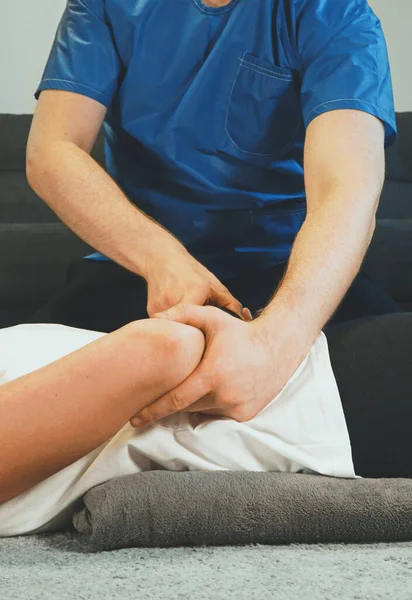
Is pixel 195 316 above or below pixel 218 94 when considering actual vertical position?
below

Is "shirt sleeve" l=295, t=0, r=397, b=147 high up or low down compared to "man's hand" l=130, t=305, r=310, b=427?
up

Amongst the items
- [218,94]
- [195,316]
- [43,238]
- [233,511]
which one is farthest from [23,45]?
[233,511]

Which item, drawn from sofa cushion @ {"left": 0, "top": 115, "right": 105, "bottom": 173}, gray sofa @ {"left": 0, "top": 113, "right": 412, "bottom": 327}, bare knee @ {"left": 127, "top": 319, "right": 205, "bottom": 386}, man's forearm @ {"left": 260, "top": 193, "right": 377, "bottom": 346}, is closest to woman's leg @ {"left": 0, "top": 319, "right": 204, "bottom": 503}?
bare knee @ {"left": 127, "top": 319, "right": 205, "bottom": 386}

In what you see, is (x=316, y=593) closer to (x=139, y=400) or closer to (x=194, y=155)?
(x=139, y=400)

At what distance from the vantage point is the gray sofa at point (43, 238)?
7.48ft

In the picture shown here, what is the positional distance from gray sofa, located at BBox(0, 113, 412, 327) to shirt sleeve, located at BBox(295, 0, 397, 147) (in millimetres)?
880

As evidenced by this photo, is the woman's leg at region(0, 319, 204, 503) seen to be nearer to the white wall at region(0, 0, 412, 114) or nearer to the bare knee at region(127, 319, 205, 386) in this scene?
the bare knee at region(127, 319, 205, 386)

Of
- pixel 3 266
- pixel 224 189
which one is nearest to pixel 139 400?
pixel 224 189

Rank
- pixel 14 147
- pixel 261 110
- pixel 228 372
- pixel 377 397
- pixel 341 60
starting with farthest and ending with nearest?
1. pixel 14 147
2. pixel 261 110
3. pixel 341 60
4. pixel 377 397
5. pixel 228 372

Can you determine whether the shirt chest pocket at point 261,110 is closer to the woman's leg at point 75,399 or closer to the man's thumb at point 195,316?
the man's thumb at point 195,316

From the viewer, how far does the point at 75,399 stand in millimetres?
915

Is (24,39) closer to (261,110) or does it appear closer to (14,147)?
(14,147)

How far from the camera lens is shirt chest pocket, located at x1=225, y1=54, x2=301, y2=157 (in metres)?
1.58

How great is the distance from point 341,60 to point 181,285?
0.53m
